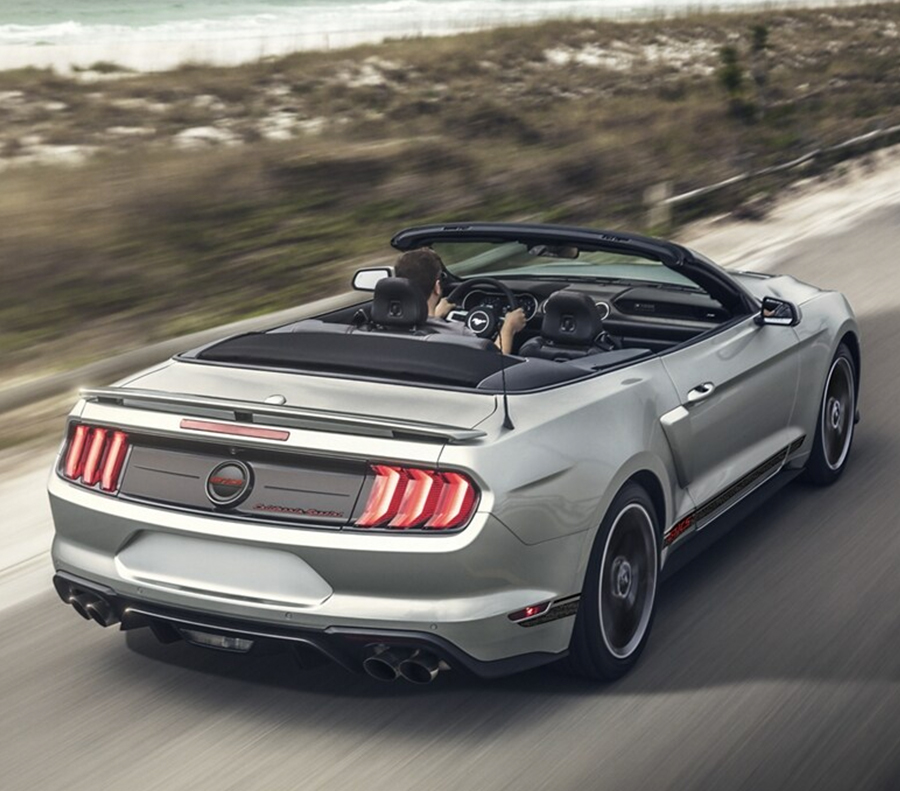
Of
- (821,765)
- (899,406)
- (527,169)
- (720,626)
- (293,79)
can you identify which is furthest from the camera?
(293,79)

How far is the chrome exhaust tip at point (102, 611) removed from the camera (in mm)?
4469

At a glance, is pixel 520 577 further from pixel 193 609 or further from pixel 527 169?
pixel 527 169

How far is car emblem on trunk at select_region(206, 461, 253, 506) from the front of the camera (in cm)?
421

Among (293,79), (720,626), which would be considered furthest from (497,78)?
(720,626)

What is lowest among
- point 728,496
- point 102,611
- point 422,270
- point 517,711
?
point 517,711

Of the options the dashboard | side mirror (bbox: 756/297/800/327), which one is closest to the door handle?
side mirror (bbox: 756/297/800/327)

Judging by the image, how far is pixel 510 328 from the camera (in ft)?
18.7

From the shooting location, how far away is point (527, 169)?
68.4ft

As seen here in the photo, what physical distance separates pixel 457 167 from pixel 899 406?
13.4 m

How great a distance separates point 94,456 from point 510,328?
1.83 m

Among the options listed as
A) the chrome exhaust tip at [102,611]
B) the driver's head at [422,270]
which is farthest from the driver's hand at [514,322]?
the chrome exhaust tip at [102,611]

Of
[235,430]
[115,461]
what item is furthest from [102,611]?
[235,430]

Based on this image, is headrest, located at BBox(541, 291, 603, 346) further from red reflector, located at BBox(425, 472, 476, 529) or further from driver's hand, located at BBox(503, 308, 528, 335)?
red reflector, located at BBox(425, 472, 476, 529)

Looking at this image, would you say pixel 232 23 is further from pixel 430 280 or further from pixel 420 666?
pixel 420 666
